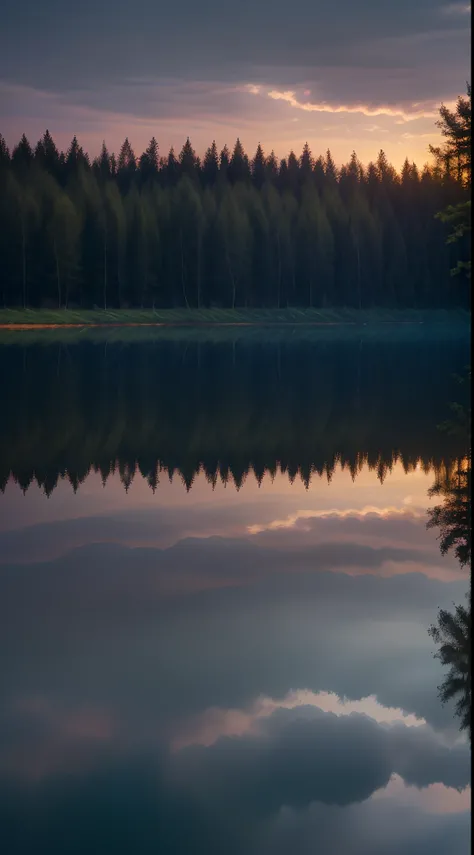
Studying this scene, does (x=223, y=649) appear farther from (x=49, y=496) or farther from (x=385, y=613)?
(x=49, y=496)

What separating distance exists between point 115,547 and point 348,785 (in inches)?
290

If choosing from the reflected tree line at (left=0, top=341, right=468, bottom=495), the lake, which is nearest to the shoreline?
the reflected tree line at (left=0, top=341, right=468, bottom=495)

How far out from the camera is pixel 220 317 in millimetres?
106250

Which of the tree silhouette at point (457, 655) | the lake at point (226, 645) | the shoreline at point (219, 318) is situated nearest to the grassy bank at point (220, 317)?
the shoreline at point (219, 318)

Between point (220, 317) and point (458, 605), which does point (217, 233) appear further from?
point (458, 605)

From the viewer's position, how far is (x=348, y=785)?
7.14m

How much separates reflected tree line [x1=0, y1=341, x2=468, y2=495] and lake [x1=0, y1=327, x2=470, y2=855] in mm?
126

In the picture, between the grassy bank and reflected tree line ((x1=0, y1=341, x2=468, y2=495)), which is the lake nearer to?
reflected tree line ((x1=0, y1=341, x2=468, y2=495))

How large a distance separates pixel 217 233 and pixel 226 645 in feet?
327

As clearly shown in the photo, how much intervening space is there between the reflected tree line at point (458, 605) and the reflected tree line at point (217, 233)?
2771 inches

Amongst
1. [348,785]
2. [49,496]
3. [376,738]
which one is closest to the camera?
[348,785]

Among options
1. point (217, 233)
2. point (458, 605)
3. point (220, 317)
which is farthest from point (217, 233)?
point (458, 605)

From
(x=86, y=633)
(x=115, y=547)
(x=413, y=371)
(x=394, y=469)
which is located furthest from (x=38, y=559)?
(x=413, y=371)

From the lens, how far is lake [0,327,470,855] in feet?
22.2
